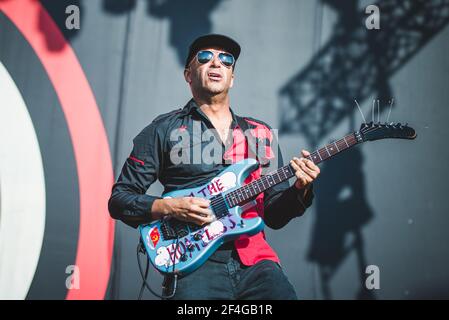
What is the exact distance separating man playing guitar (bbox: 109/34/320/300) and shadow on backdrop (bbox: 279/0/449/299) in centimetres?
57

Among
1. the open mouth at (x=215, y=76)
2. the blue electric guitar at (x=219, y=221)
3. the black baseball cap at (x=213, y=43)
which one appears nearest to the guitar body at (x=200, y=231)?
the blue electric guitar at (x=219, y=221)

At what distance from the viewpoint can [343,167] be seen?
11.0ft

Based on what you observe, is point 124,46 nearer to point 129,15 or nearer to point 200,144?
point 129,15

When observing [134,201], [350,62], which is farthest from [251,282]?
[350,62]

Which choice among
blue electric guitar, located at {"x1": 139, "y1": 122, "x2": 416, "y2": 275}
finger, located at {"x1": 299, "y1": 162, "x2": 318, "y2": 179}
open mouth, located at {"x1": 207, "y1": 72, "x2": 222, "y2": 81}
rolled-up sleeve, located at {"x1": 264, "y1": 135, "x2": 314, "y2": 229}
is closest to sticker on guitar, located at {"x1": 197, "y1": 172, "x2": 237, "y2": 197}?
blue electric guitar, located at {"x1": 139, "y1": 122, "x2": 416, "y2": 275}

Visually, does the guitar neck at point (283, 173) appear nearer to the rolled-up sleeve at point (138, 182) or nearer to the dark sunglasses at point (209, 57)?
the rolled-up sleeve at point (138, 182)

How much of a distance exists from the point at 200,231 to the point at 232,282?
1.05 ft

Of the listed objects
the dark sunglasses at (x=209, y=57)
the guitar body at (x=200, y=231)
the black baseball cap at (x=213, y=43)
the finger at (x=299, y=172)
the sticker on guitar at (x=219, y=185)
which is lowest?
the guitar body at (x=200, y=231)

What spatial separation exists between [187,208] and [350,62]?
1.80 metres

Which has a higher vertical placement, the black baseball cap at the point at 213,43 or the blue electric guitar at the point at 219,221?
the black baseball cap at the point at 213,43

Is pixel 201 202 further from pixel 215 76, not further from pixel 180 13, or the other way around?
pixel 180 13

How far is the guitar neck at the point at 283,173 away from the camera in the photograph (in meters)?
2.56

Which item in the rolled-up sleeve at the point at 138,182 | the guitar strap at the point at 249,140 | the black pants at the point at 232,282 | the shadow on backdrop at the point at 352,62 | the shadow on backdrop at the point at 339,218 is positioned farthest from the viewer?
→ the shadow on backdrop at the point at 352,62
